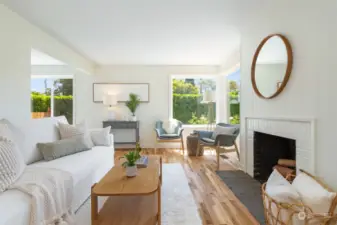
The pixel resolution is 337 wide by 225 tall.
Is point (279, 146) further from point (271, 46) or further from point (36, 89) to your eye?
point (36, 89)

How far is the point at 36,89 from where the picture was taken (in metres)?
6.21

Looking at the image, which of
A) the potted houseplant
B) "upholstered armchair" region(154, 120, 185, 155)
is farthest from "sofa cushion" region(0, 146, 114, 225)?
the potted houseplant

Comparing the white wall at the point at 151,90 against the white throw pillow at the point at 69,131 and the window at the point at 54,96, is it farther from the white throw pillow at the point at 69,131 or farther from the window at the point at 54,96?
the white throw pillow at the point at 69,131

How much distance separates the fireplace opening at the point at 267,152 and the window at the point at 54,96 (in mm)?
4960

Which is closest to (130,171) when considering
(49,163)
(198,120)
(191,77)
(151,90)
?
(49,163)

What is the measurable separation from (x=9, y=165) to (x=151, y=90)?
4.65 m

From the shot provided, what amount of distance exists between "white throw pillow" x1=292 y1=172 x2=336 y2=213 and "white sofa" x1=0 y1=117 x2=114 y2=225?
2014mm

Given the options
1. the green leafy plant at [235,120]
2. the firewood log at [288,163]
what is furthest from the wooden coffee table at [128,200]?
the green leafy plant at [235,120]

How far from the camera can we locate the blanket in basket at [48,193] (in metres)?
1.63

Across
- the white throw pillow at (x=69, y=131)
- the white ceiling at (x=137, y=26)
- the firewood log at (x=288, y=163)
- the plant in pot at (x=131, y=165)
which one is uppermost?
the white ceiling at (x=137, y=26)

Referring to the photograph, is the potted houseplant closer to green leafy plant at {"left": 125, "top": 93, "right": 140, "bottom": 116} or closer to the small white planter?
green leafy plant at {"left": 125, "top": 93, "right": 140, "bottom": 116}

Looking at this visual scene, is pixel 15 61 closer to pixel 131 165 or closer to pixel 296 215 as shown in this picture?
pixel 131 165

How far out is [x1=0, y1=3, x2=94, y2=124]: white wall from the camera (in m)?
2.85

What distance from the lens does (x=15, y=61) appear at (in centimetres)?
307
